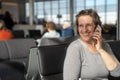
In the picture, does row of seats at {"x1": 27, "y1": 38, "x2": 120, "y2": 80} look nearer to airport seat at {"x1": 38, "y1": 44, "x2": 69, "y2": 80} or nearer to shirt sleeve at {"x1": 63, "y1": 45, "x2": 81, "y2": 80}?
airport seat at {"x1": 38, "y1": 44, "x2": 69, "y2": 80}

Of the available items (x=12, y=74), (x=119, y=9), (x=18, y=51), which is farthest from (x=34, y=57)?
(x=119, y=9)

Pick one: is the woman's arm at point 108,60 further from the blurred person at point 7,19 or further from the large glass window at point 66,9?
the large glass window at point 66,9

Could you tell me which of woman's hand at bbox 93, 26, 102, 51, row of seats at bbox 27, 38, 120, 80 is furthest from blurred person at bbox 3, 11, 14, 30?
woman's hand at bbox 93, 26, 102, 51

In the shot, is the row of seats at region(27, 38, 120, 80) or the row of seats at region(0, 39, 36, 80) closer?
the row of seats at region(27, 38, 120, 80)

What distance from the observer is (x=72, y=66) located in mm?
1955

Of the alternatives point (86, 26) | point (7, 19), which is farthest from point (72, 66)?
point (7, 19)

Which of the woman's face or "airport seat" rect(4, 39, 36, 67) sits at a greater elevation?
the woman's face

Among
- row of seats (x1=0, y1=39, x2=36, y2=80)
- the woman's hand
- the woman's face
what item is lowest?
row of seats (x1=0, y1=39, x2=36, y2=80)

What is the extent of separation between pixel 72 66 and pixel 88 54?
0.17 metres

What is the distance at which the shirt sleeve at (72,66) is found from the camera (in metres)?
1.95

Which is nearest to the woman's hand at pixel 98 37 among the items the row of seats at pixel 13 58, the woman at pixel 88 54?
the woman at pixel 88 54

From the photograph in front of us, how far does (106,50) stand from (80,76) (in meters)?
0.35

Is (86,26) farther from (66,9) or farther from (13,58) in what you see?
(66,9)

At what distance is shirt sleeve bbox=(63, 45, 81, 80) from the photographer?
1.95 metres
